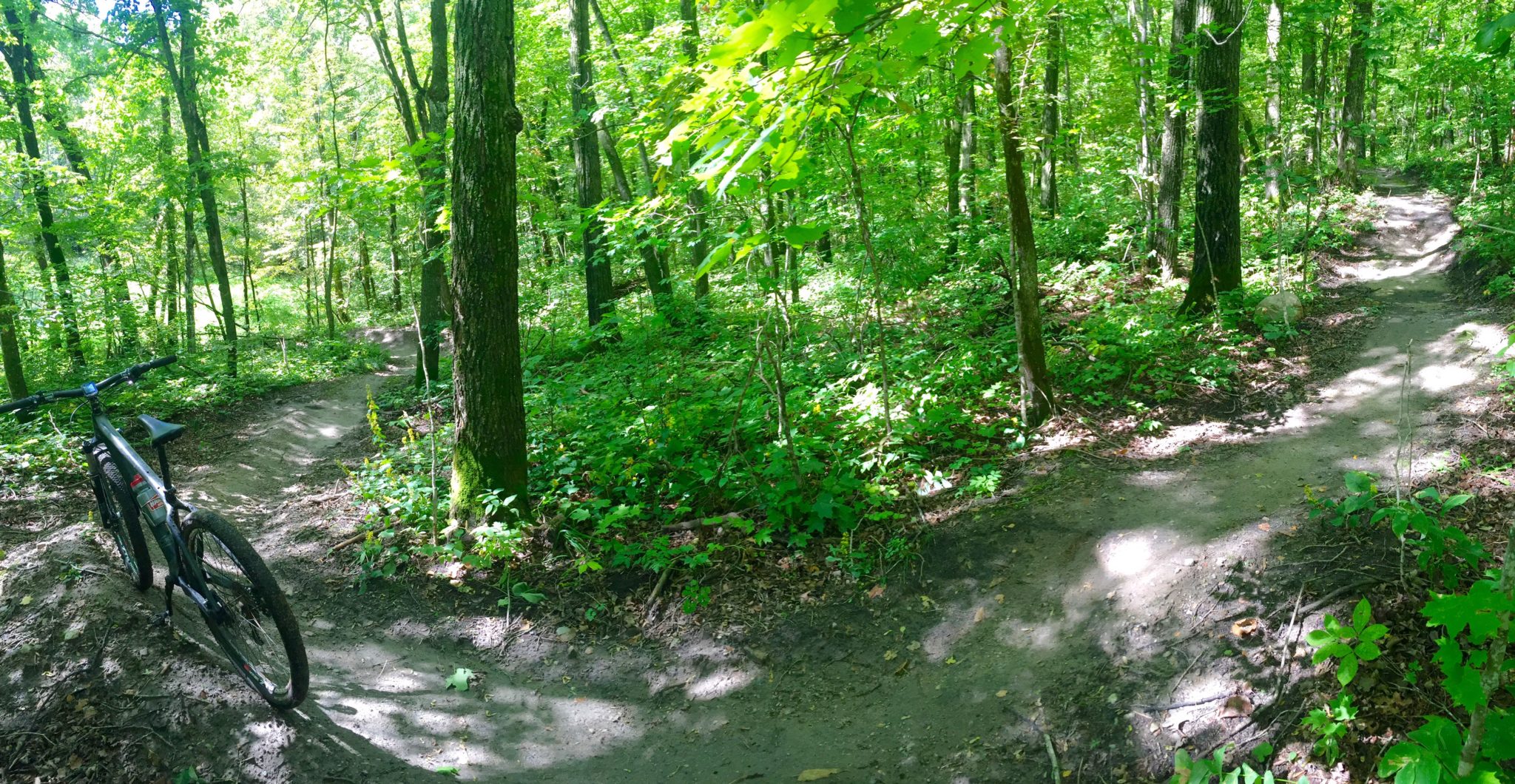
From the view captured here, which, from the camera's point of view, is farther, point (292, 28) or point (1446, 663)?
point (292, 28)

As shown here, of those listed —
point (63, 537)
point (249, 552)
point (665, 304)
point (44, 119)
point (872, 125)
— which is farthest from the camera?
point (44, 119)

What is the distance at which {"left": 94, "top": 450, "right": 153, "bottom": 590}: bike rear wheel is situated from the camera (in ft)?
13.5

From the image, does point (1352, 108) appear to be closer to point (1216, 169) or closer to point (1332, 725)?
point (1216, 169)

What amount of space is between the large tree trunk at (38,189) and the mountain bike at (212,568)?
11.1m

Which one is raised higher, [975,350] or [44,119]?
[44,119]

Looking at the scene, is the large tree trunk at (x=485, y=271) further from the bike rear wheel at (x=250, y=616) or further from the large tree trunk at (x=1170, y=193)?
the large tree trunk at (x=1170, y=193)

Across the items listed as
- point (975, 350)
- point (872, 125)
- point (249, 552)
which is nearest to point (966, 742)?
point (249, 552)

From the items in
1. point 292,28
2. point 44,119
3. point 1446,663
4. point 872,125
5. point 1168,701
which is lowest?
point 1168,701

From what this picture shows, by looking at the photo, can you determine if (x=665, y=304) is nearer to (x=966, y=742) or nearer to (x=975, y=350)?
(x=975, y=350)

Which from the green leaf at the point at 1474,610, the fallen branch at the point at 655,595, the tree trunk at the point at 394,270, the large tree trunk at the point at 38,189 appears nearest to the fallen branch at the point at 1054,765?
the green leaf at the point at 1474,610

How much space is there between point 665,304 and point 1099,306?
A: 5.81 m

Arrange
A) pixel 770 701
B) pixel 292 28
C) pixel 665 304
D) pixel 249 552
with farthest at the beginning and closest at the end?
pixel 292 28 < pixel 665 304 < pixel 770 701 < pixel 249 552

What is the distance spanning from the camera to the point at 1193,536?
4465 mm

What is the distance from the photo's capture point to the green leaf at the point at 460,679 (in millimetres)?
4469
